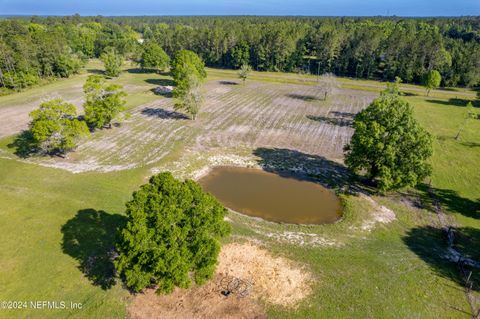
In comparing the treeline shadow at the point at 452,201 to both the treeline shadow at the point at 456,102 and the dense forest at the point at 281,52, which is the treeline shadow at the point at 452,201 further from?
the dense forest at the point at 281,52

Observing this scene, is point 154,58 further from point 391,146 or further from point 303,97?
point 391,146

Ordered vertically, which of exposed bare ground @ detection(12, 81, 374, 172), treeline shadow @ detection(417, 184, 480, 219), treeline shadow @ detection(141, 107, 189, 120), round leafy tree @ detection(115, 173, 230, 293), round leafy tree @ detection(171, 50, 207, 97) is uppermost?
round leafy tree @ detection(171, 50, 207, 97)

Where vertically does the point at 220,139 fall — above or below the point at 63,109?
below

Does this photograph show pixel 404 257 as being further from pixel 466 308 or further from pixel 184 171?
pixel 184 171

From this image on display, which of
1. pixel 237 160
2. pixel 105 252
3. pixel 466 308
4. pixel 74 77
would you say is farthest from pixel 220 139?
pixel 74 77

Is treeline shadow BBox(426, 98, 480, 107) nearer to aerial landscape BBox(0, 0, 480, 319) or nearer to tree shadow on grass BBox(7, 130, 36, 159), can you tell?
aerial landscape BBox(0, 0, 480, 319)

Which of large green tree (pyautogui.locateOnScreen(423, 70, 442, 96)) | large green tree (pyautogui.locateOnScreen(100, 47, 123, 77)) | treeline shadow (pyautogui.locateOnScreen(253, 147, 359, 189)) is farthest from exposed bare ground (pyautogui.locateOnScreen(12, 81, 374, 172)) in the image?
large green tree (pyautogui.locateOnScreen(100, 47, 123, 77))
